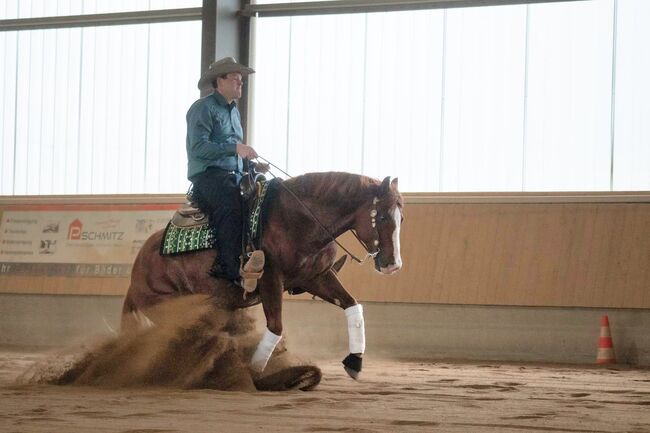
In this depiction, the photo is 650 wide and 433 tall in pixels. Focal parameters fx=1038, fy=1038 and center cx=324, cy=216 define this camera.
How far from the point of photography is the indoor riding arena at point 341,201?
20.7 ft

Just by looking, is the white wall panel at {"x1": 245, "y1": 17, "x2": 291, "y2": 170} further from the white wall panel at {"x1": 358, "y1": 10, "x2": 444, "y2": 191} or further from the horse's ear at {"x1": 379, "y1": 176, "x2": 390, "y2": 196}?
the horse's ear at {"x1": 379, "y1": 176, "x2": 390, "y2": 196}

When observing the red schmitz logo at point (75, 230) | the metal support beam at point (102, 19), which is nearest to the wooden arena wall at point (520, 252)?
the red schmitz logo at point (75, 230)

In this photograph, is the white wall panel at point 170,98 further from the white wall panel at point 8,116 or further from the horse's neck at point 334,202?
the horse's neck at point 334,202

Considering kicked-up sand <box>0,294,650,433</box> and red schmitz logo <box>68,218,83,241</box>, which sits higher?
red schmitz logo <box>68,218,83,241</box>

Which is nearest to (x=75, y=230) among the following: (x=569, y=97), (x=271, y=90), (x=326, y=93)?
(x=271, y=90)

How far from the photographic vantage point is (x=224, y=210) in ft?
21.1

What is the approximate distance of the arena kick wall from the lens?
9.73 meters

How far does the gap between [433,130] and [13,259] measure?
→ 201 inches

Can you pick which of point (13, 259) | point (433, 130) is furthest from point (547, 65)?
point (13, 259)

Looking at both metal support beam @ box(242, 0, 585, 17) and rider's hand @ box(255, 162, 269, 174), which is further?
metal support beam @ box(242, 0, 585, 17)

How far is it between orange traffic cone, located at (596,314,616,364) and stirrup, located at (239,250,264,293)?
442cm

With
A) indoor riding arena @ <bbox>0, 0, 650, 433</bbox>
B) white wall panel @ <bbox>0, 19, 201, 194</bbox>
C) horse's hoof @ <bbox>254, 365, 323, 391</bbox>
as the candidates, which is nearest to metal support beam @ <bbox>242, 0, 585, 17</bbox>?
indoor riding arena @ <bbox>0, 0, 650, 433</bbox>

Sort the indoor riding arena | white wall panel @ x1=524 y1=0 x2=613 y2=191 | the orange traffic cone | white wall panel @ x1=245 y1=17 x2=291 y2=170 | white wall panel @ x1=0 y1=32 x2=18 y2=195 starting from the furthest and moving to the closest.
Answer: white wall panel @ x1=0 y1=32 x2=18 y2=195, white wall panel @ x1=245 y1=17 x2=291 y2=170, white wall panel @ x1=524 y1=0 x2=613 y2=191, the orange traffic cone, the indoor riding arena

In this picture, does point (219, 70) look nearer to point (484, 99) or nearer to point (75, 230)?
point (484, 99)
